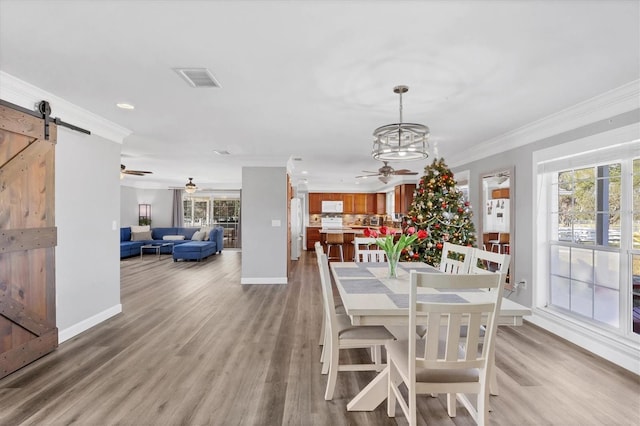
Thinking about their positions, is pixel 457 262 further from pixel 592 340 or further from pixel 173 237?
pixel 173 237

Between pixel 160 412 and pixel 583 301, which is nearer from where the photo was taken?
pixel 160 412

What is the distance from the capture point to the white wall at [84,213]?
320 centimetres

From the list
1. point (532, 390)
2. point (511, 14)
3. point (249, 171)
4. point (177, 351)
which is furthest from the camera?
point (249, 171)

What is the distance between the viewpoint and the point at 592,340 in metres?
3.12

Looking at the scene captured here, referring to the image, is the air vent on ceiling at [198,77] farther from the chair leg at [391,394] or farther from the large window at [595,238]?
the large window at [595,238]

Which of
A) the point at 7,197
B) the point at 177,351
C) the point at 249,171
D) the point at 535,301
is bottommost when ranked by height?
the point at 177,351

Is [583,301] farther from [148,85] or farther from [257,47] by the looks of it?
[148,85]

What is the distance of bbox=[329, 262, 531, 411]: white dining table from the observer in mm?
1851

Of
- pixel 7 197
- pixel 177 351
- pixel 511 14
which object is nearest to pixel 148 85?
pixel 7 197

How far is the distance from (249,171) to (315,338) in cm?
373

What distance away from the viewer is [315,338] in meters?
3.43

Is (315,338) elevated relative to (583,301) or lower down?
lower down

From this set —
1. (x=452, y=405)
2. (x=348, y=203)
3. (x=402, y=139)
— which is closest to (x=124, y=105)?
(x=402, y=139)

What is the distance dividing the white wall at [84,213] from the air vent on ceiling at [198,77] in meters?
1.42
